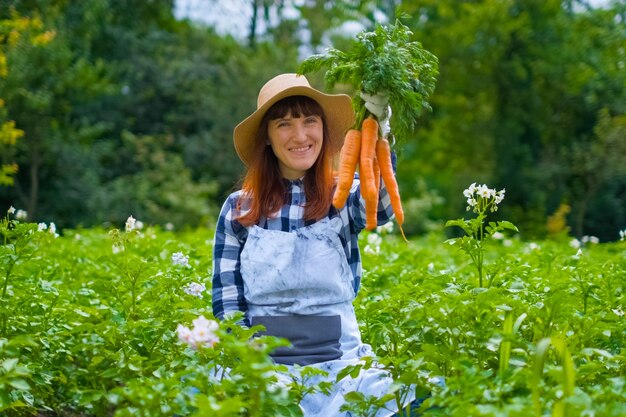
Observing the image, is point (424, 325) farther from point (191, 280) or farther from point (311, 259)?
point (191, 280)

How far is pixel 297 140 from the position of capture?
3.35 meters

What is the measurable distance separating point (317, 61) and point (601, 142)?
13.3m

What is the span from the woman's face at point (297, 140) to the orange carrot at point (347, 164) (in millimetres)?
300

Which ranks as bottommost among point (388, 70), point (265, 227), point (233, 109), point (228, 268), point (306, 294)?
point (306, 294)

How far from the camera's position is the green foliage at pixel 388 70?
2.86 metres

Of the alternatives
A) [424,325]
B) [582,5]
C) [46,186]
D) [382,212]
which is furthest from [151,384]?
[582,5]

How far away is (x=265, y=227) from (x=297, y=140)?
352mm

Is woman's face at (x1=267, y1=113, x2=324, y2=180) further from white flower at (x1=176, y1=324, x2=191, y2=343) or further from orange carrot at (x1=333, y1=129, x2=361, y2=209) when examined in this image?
white flower at (x1=176, y1=324, x2=191, y2=343)

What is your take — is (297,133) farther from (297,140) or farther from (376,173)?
(376,173)

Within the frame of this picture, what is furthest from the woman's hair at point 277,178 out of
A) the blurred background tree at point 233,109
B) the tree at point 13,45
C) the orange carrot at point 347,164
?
the blurred background tree at point 233,109

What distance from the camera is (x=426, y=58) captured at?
3105mm

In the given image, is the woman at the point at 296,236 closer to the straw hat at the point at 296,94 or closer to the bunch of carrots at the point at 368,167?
the straw hat at the point at 296,94

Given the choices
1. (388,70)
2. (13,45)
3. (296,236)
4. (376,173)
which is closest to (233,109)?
(13,45)

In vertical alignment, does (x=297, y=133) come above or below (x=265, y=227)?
above
